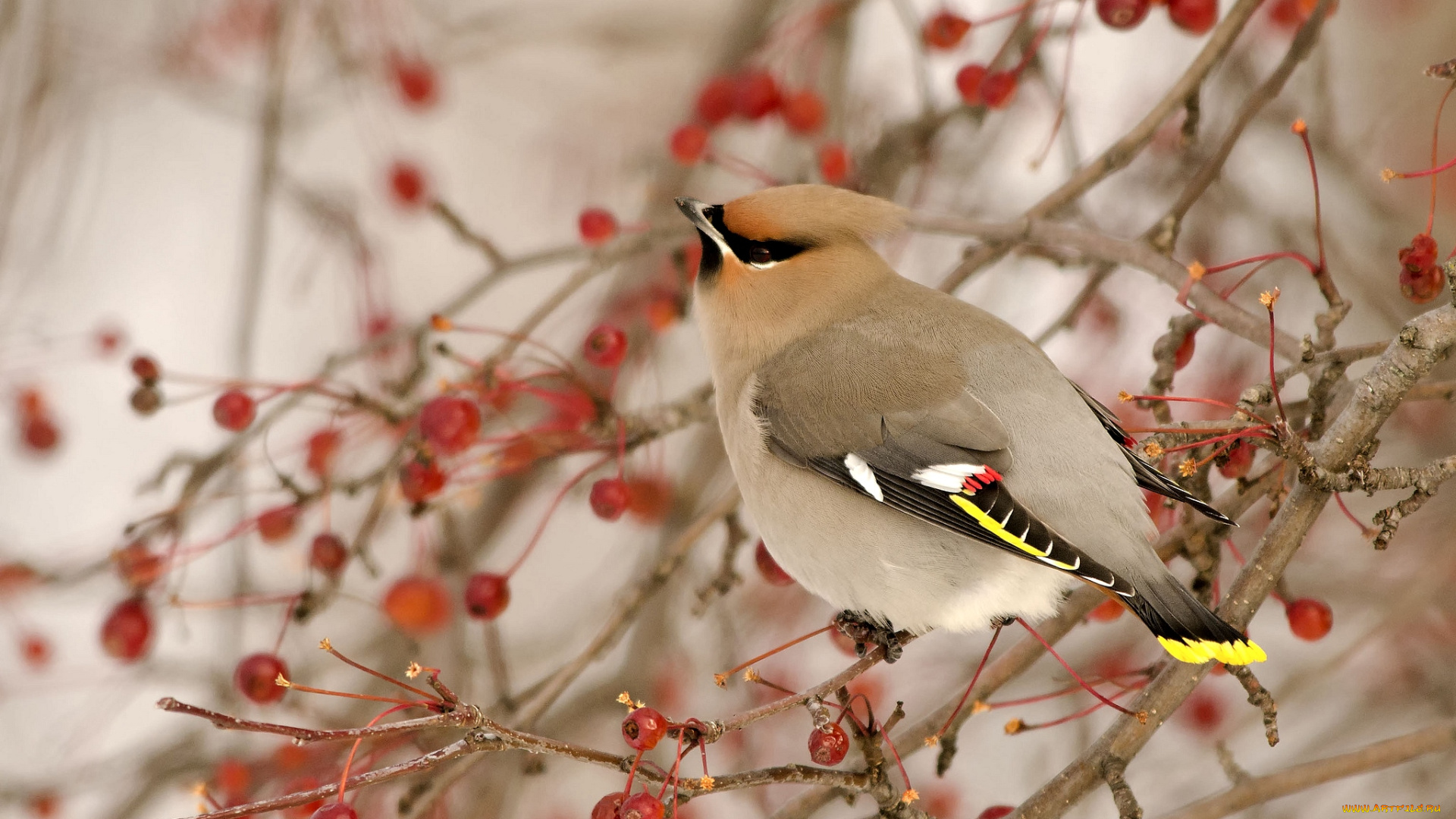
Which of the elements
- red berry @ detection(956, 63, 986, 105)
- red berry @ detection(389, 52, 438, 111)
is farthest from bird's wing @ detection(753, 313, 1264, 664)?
red berry @ detection(389, 52, 438, 111)

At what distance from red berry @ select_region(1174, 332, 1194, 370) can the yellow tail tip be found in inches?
27.2

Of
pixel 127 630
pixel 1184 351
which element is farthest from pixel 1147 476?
pixel 127 630

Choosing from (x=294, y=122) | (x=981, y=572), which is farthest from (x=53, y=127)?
(x=981, y=572)

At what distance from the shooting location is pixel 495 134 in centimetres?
532

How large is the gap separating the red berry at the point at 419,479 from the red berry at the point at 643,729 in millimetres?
851

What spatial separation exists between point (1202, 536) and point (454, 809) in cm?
211

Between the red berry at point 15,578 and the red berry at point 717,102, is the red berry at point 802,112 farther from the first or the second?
the red berry at point 15,578

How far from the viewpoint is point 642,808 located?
171cm

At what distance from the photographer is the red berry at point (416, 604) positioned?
2803 mm

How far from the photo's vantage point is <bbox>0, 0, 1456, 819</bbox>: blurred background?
9.29 ft

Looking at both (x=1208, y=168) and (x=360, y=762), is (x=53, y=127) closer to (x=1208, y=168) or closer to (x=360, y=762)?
(x=360, y=762)

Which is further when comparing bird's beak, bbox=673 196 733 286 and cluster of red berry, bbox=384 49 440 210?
cluster of red berry, bbox=384 49 440 210

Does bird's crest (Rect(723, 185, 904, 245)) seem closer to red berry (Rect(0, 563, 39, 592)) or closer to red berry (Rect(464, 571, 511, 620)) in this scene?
red berry (Rect(464, 571, 511, 620))

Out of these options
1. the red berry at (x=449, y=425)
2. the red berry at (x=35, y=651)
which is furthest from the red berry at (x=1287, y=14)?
the red berry at (x=35, y=651)
